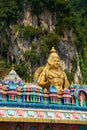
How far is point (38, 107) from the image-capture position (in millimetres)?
13828

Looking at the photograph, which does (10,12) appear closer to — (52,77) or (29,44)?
(29,44)

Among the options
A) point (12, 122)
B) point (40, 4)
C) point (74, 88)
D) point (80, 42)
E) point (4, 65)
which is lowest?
point (12, 122)

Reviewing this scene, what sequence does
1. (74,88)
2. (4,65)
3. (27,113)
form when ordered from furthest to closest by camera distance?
(4,65), (74,88), (27,113)

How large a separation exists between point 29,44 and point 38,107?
32145 mm

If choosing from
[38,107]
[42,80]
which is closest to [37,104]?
[38,107]

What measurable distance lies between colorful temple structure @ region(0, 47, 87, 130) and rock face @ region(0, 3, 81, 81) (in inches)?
1202

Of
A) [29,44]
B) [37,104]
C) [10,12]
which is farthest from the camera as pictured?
[10,12]

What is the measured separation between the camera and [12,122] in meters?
13.6

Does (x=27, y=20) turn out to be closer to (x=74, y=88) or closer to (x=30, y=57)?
(x=30, y=57)

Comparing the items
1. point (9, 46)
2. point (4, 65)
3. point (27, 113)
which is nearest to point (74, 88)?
point (27, 113)

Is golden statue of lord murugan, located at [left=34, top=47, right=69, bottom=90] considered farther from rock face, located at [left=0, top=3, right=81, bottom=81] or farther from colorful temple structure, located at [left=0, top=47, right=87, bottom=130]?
rock face, located at [left=0, top=3, right=81, bottom=81]

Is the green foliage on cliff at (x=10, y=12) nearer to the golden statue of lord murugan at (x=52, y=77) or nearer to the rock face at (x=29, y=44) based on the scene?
the rock face at (x=29, y=44)

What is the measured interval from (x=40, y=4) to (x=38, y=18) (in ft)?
5.46

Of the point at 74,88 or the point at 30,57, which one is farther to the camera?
the point at 30,57
